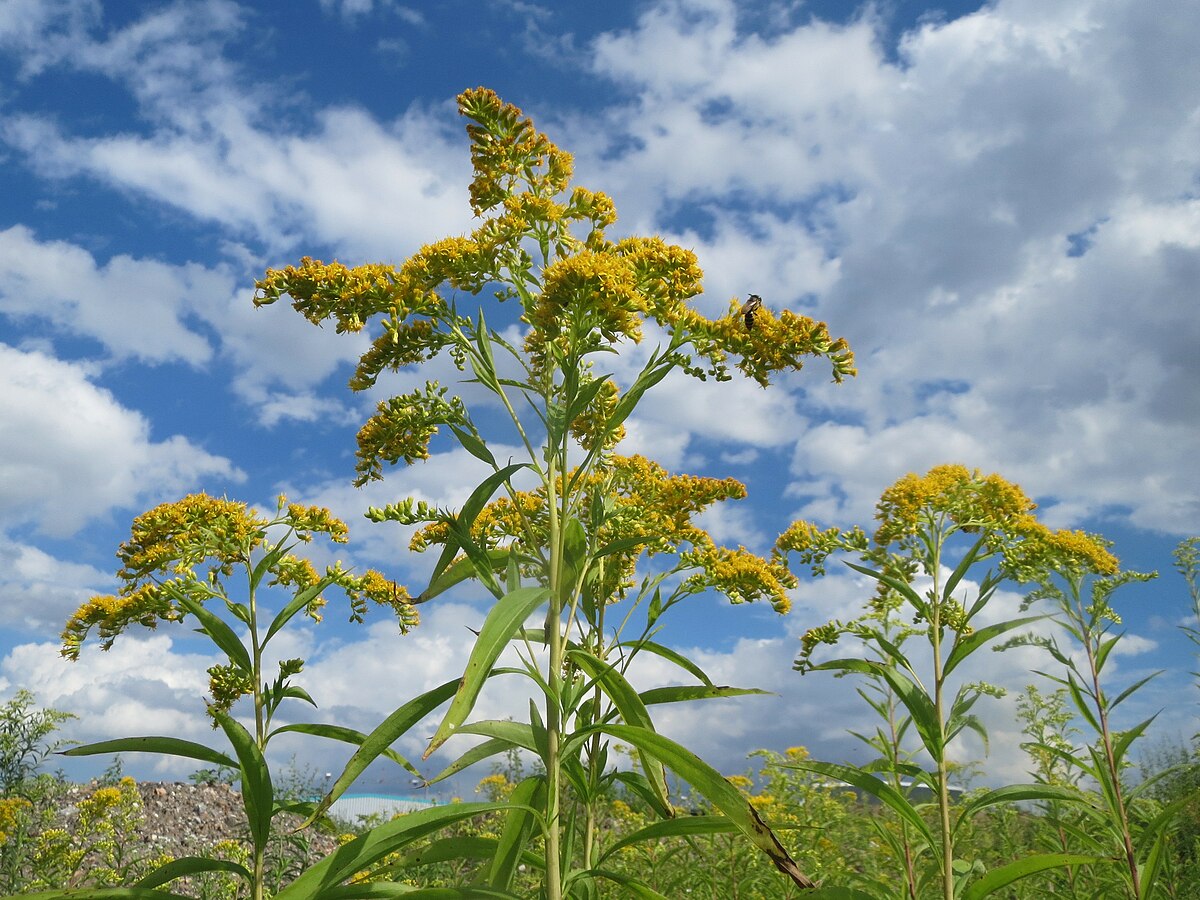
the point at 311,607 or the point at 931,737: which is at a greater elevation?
A: the point at 311,607

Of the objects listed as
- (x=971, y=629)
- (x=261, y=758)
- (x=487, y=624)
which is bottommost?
(x=261, y=758)

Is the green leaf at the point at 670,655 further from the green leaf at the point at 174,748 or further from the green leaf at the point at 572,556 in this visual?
the green leaf at the point at 174,748

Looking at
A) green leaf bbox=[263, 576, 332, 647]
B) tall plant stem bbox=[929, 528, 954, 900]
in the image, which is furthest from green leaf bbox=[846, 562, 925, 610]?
green leaf bbox=[263, 576, 332, 647]

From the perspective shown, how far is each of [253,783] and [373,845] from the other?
2.34ft

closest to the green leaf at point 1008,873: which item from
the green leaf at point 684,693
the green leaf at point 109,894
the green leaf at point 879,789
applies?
the green leaf at point 879,789

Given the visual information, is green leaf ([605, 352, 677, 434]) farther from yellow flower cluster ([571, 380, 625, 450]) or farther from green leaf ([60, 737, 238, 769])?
green leaf ([60, 737, 238, 769])

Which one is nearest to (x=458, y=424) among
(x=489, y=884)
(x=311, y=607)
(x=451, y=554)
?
(x=451, y=554)

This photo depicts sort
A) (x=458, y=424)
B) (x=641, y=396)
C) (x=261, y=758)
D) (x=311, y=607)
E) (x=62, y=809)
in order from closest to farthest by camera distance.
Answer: (x=261, y=758)
(x=641, y=396)
(x=458, y=424)
(x=311, y=607)
(x=62, y=809)

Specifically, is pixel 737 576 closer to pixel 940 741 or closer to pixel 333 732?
pixel 940 741

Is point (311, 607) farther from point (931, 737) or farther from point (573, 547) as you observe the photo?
point (931, 737)

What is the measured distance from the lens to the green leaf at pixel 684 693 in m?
2.87

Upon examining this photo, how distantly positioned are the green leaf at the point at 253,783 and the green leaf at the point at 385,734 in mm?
437

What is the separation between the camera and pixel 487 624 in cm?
235

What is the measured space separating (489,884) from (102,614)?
2.38 metres
